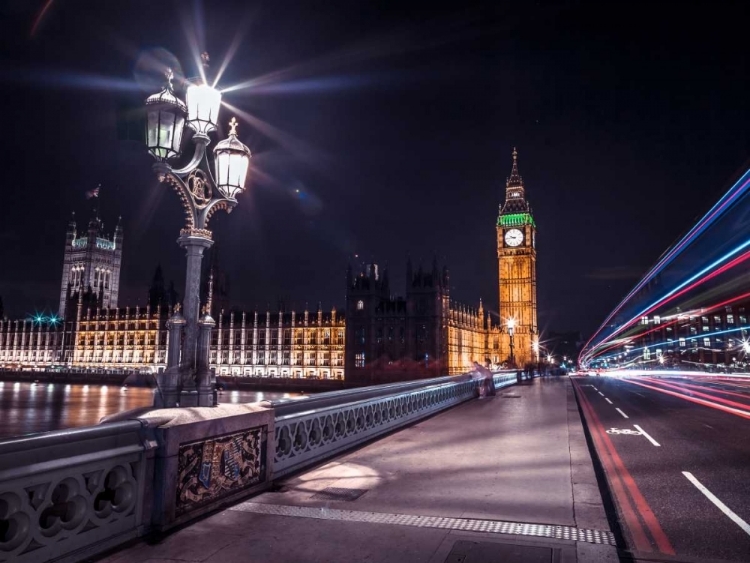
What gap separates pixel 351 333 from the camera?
9638cm

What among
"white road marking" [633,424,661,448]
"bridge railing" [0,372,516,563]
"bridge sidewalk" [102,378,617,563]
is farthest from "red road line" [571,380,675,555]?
"bridge railing" [0,372,516,563]

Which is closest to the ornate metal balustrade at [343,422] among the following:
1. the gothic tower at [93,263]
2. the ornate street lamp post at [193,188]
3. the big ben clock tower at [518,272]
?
the ornate street lamp post at [193,188]

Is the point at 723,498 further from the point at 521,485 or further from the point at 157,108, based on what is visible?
the point at 157,108

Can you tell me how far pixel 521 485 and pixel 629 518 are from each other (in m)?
1.74

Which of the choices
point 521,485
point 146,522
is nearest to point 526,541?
point 521,485

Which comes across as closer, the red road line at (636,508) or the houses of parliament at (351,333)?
the red road line at (636,508)

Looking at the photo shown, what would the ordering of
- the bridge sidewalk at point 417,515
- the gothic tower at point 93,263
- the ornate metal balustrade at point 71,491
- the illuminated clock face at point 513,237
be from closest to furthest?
1. the ornate metal balustrade at point 71,491
2. the bridge sidewalk at point 417,515
3. the illuminated clock face at point 513,237
4. the gothic tower at point 93,263

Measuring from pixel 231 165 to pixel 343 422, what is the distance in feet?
19.4

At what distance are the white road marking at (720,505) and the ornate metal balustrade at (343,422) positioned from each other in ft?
21.0

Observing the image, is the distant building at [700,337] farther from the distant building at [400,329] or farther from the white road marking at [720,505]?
the white road marking at [720,505]

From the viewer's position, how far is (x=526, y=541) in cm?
555

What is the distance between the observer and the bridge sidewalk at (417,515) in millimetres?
5152

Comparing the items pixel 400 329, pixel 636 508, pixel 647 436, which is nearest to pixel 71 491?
pixel 636 508

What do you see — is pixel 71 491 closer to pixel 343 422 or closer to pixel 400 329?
pixel 343 422
